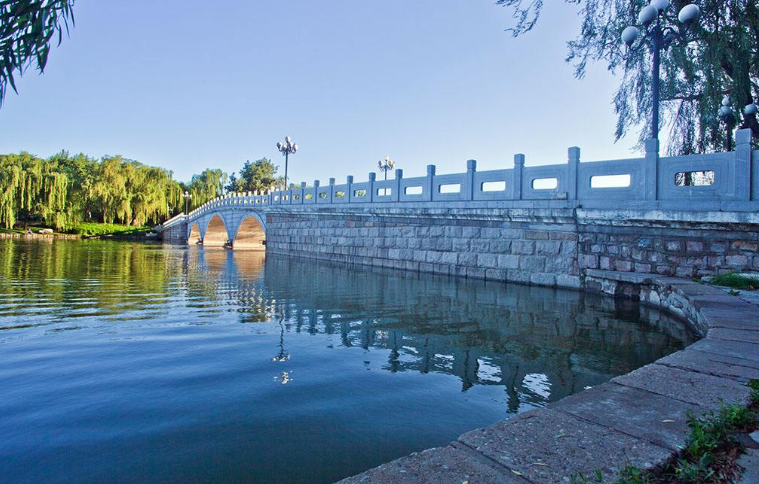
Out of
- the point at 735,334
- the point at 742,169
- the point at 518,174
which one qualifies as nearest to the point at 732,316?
the point at 735,334

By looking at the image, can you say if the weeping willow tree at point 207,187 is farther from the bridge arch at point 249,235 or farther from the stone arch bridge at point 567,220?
the stone arch bridge at point 567,220

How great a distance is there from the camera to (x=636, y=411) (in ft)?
7.08

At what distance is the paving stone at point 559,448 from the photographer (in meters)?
1.61

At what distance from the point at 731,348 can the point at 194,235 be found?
4160 centimetres

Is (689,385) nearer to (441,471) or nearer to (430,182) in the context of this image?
(441,471)

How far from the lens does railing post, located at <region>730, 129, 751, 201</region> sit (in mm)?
7137

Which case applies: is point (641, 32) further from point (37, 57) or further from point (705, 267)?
point (37, 57)

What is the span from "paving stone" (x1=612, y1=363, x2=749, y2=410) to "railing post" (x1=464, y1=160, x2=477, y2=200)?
28.4 ft

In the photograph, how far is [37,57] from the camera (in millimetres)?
2596

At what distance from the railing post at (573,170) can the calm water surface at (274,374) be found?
2527 millimetres

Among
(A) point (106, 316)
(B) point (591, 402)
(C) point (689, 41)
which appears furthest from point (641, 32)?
(A) point (106, 316)

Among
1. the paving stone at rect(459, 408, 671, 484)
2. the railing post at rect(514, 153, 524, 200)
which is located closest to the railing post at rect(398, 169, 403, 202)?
the railing post at rect(514, 153, 524, 200)

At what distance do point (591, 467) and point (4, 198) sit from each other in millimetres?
39957

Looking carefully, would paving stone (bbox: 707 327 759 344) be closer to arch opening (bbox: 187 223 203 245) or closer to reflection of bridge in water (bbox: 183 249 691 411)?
reflection of bridge in water (bbox: 183 249 691 411)
